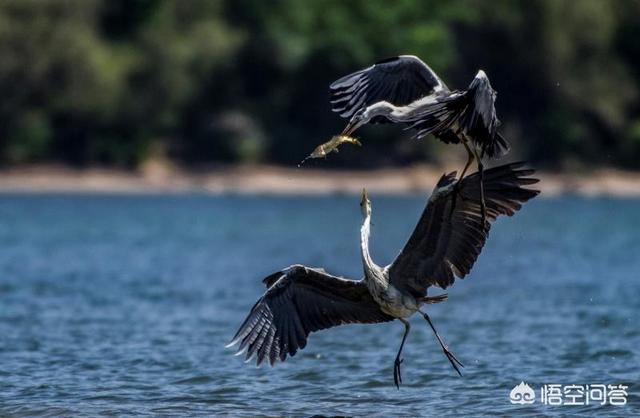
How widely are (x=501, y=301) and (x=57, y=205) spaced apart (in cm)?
3106

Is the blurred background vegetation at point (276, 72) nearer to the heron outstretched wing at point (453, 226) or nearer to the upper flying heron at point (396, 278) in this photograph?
the upper flying heron at point (396, 278)

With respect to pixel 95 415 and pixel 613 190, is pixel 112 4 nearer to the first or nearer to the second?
pixel 613 190

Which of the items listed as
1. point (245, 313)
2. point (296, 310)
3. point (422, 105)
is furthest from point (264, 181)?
point (422, 105)

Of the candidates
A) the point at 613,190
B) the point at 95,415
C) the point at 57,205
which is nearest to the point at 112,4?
the point at 57,205

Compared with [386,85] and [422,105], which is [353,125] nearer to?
[422,105]

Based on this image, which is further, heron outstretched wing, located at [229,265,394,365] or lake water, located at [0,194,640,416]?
lake water, located at [0,194,640,416]

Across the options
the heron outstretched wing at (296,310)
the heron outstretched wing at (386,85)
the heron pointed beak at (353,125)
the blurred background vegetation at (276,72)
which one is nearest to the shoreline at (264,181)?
the blurred background vegetation at (276,72)

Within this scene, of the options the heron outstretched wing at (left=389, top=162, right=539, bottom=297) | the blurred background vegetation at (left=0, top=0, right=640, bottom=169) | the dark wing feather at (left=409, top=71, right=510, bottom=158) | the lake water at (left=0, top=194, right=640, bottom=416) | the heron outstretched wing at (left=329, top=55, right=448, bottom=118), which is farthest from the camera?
the blurred background vegetation at (left=0, top=0, right=640, bottom=169)

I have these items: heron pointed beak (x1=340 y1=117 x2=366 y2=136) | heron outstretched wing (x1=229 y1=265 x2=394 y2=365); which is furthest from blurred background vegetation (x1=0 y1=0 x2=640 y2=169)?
heron pointed beak (x1=340 y1=117 x2=366 y2=136)

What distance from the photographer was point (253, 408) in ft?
45.9

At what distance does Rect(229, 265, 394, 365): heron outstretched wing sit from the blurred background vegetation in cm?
4590

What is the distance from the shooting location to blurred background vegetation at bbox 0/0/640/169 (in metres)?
59.0

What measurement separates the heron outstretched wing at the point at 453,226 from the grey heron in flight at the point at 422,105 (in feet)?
0.78

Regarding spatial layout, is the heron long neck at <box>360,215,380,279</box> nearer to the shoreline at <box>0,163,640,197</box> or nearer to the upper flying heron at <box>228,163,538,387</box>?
the upper flying heron at <box>228,163,538,387</box>
